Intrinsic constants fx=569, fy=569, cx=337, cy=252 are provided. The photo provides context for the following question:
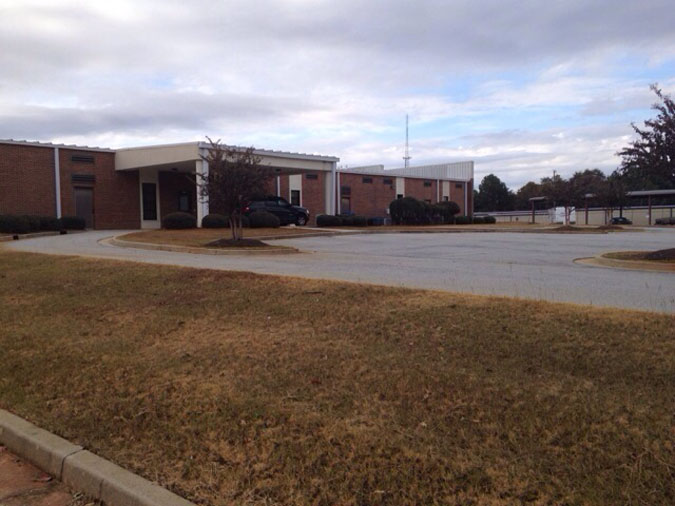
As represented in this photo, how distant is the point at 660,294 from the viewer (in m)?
7.96

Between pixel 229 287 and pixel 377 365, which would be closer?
pixel 377 365

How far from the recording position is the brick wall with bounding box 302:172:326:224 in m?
40.2

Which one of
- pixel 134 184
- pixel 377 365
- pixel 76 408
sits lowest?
pixel 76 408

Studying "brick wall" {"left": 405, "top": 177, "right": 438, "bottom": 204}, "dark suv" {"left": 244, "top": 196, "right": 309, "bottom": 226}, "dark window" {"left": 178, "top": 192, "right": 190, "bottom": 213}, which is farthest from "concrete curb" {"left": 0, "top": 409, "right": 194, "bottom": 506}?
"brick wall" {"left": 405, "top": 177, "right": 438, "bottom": 204}

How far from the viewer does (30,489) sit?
3678mm

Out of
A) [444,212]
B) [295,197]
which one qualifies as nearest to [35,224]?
[295,197]

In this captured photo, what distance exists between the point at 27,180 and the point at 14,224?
19.5ft

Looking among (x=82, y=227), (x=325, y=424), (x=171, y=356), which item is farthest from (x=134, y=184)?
(x=325, y=424)

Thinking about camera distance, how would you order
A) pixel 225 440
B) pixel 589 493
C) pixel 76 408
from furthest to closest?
pixel 76 408
pixel 225 440
pixel 589 493

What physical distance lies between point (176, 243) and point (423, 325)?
14.2 m

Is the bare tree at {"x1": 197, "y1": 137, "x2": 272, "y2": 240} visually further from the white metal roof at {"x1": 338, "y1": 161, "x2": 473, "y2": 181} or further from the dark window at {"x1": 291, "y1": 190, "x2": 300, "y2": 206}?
the white metal roof at {"x1": 338, "y1": 161, "x2": 473, "y2": 181}

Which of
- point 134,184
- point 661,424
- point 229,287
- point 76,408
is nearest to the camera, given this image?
point 661,424

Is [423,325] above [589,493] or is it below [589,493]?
above

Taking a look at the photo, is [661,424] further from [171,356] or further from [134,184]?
[134,184]
